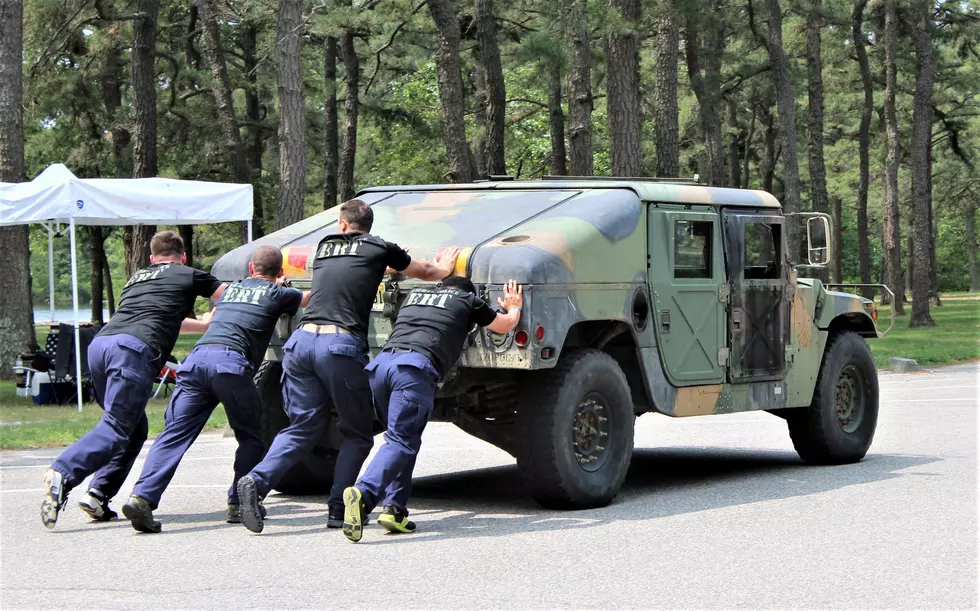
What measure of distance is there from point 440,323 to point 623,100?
42.1 ft

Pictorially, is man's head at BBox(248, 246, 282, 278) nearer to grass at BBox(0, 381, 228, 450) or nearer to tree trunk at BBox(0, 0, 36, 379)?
grass at BBox(0, 381, 228, 450)

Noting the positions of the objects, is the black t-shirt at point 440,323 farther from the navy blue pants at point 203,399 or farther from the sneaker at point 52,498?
the sneaker at point 52,498

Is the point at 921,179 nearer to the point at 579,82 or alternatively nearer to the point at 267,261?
the point at 579,82

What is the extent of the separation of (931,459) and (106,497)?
21.4ft

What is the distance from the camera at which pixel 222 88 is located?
27.1 m

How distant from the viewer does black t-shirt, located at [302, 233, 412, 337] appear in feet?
28.6

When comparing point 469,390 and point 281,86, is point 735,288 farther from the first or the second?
point 281,86

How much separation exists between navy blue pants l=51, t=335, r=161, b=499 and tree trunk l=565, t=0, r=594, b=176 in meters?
13.0

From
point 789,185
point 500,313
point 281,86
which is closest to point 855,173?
point 789,185

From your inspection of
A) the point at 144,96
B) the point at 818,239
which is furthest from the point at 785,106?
the point at 818,239

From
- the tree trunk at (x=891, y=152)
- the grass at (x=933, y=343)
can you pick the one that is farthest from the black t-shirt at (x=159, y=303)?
the tree trunk at (x=891, y=152)

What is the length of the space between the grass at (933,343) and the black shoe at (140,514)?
17.4 meters

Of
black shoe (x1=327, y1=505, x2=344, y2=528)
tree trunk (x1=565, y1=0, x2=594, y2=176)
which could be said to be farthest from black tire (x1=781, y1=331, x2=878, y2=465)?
tree trunk (x1=565, y1=0, x2=594, y2=176)

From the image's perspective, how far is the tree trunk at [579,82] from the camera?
2095 cm
